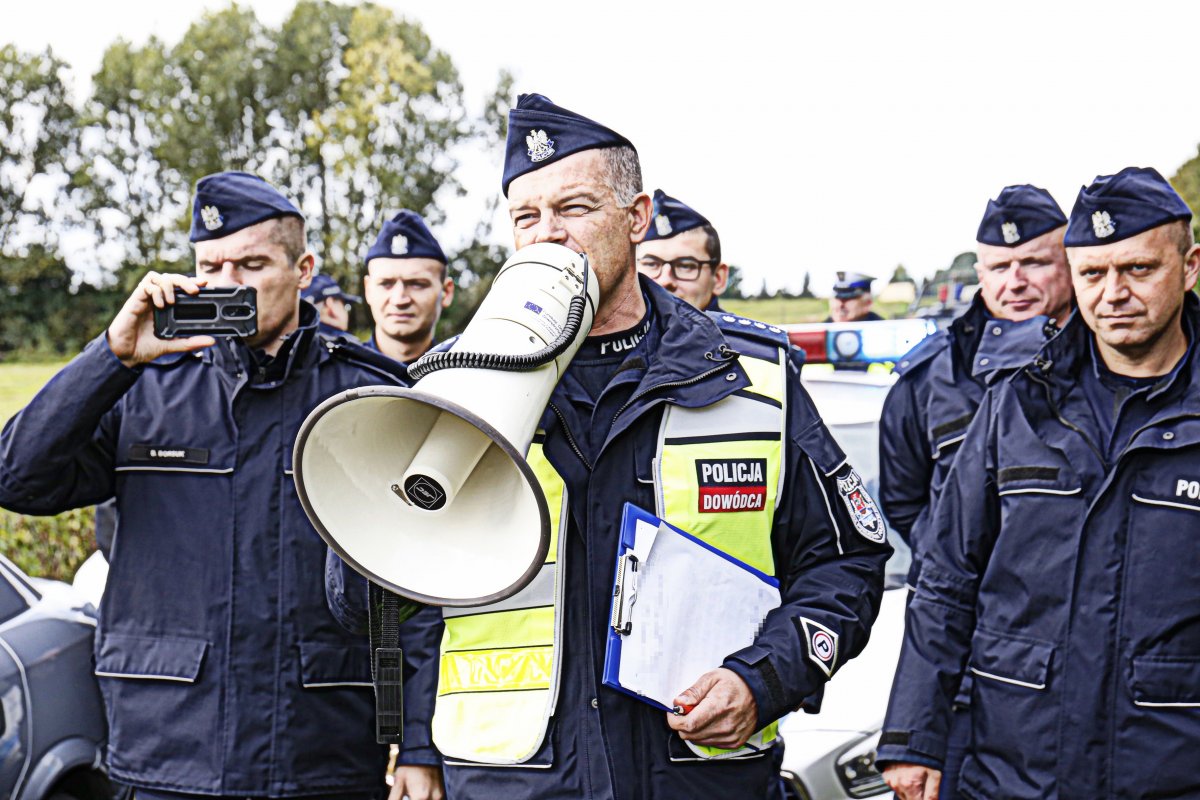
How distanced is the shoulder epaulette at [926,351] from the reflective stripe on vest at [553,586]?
2.54 meters

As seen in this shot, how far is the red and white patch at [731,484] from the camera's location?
2506mm

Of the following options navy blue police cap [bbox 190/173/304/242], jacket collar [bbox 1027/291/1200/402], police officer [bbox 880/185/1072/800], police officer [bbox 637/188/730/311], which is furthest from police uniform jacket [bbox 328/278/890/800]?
police officer [bbox 637/188/730/311]

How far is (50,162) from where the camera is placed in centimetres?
3262

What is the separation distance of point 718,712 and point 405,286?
392 cm

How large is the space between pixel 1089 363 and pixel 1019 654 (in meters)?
0.77

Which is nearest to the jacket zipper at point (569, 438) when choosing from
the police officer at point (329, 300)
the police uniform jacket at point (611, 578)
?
the police uniform jacket at point (611, 578)

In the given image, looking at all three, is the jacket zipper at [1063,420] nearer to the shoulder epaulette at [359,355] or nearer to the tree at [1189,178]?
the shoulder epaulette at [359,355]

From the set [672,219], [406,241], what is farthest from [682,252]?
[406,241]

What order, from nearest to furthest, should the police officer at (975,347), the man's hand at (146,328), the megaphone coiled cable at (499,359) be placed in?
the megaphone coiled cable at (499,359) < the man's hand at (146,328) < the police officer at (975,347)

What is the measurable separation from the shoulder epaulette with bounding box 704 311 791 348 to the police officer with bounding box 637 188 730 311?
3.15 metres

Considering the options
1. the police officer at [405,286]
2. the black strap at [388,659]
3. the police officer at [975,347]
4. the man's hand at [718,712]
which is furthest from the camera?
the police officer at [405,286]

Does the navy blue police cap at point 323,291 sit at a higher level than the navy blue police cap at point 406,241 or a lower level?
lower

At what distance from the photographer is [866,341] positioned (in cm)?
746

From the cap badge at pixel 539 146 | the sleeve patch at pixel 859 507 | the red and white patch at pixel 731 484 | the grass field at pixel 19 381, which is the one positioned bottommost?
the grass field at pixel 19 381
